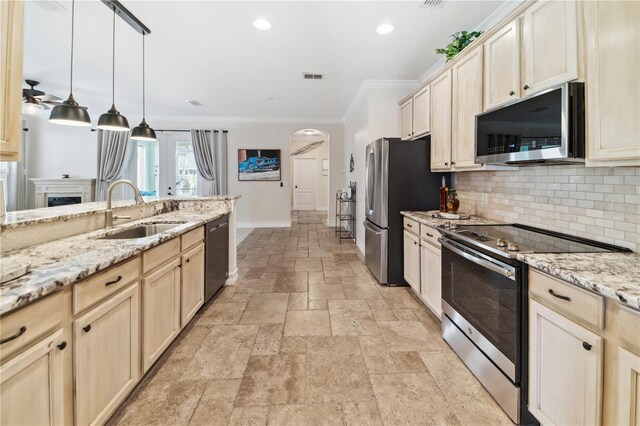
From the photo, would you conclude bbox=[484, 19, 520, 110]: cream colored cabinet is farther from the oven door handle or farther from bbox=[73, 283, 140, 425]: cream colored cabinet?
bbox=[73, 283, 140, 425]: cream colored cabinet

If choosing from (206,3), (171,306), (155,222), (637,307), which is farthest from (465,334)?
(206,3)

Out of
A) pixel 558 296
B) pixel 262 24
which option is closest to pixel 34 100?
pixel 262 24

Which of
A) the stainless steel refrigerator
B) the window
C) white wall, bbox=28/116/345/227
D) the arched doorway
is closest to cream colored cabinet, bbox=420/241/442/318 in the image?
the stainless steel refrigerator

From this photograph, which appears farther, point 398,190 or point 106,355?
point 398,190

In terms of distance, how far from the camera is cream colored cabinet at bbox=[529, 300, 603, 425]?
1.07 meters

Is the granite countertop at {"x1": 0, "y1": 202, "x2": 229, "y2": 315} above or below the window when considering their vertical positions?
below

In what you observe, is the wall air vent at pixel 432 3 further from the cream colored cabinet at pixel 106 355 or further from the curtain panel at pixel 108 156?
the curtain panel at pixel 108 156

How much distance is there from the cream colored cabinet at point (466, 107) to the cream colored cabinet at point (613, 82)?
88cm

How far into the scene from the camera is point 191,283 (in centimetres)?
240

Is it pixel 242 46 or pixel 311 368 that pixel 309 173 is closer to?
pixel 242 46

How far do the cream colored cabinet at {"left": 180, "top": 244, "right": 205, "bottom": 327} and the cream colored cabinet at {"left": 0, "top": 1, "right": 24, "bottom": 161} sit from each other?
122 cm

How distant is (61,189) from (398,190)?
24.5 ft

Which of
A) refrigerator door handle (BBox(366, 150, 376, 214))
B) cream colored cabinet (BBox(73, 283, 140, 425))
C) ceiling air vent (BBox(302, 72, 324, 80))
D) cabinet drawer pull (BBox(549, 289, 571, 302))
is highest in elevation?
ceiling air vent (BBox(302, 72, 324, 80))

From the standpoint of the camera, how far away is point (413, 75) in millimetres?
4113
